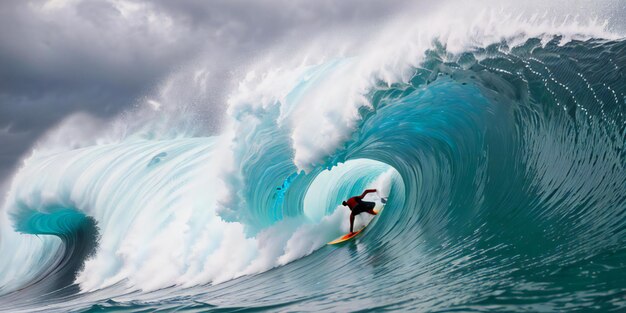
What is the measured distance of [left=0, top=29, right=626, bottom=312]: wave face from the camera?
4022 millimetres

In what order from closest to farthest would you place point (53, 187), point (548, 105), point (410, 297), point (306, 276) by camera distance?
point (410, 297)
point (306, 276)
point (548, 105)
point (53, 187)

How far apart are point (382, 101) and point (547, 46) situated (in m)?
2.60

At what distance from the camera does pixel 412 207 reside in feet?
30.8

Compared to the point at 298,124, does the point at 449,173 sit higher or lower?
lower

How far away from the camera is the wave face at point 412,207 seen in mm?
4022

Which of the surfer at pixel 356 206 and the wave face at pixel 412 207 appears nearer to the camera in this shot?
the wave face at pixel 412 207

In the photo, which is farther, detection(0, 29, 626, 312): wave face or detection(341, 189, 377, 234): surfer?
detection(341, 189, 377, 234): surfer

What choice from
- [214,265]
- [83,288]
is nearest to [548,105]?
[214,265]

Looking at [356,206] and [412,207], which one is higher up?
[356,206]

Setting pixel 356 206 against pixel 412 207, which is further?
pixel 356 206

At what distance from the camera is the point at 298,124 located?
28.8 ft

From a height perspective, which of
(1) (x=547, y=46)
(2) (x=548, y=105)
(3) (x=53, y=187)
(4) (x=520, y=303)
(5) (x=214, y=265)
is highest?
(3) (x=53, y=187)

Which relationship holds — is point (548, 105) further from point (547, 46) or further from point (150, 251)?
point (150, 251)

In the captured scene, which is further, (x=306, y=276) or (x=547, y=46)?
(x=547, y=46)
